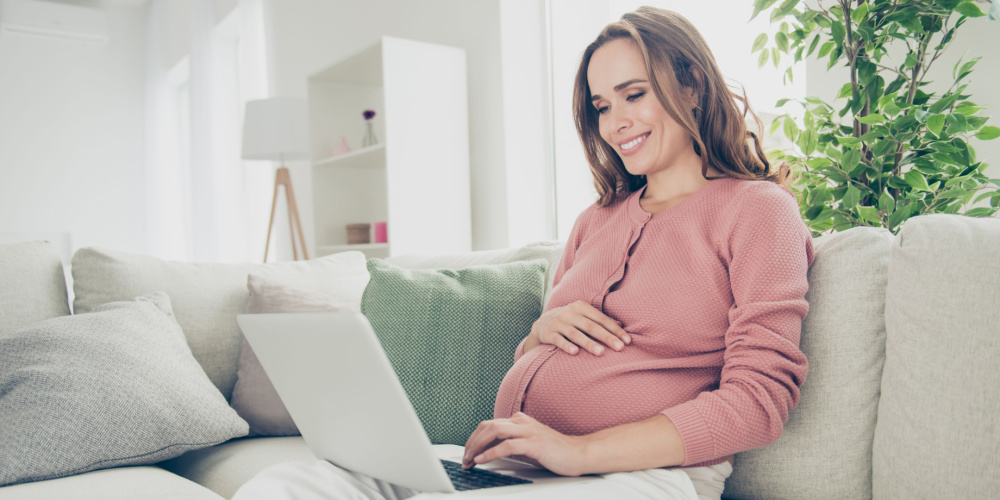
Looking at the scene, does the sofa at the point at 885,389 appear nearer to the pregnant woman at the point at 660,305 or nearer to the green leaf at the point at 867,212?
the pregnant woman at the point at 660,305

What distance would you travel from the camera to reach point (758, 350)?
0.92 metres

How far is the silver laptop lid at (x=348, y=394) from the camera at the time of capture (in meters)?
0.74

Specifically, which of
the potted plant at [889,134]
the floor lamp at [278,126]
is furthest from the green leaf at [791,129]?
the floor lamp at [278,126]

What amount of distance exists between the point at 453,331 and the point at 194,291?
2.28 ft

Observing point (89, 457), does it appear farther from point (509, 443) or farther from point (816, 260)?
point (816, 260)

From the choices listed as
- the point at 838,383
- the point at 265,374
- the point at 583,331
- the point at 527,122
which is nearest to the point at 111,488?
the point at 265,374

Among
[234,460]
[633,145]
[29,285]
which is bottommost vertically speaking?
[234,460]

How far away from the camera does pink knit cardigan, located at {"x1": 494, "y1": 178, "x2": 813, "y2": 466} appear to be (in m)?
0.91

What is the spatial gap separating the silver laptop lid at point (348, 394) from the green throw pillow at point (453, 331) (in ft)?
1.33

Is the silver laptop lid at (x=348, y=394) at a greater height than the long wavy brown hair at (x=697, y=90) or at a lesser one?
lesser

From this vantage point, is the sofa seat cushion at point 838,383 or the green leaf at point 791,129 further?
the green leaf at point 791,129

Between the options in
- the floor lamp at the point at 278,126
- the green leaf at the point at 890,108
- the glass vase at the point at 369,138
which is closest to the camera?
the green leaf at the point at 890,108

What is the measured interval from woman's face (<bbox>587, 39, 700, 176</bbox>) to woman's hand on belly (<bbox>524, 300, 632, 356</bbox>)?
278mm

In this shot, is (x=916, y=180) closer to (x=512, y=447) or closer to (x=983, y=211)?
(x=983, y=211)
